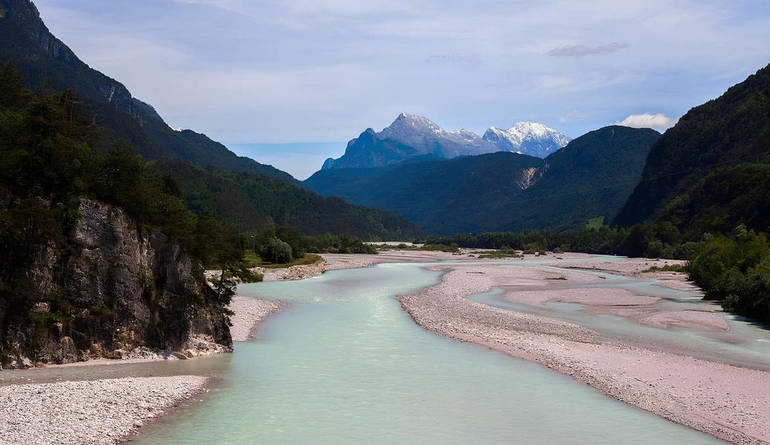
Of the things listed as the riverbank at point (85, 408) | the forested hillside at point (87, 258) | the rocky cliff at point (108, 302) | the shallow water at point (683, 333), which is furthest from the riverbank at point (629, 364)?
the riverbank at point (85, 408)

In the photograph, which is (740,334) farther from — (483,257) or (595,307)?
(483,257)

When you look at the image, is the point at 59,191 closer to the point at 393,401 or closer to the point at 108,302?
the point at 108,302

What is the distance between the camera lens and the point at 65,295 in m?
29.8

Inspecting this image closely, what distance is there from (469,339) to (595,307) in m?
26.5

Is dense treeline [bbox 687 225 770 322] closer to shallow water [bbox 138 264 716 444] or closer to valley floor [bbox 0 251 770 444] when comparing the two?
valley floor [bbox 0 251 770 444]

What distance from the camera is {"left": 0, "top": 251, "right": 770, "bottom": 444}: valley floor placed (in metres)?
22.1

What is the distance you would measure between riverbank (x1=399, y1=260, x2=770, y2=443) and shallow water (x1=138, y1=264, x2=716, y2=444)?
154 cm

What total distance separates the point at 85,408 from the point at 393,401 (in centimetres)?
1328

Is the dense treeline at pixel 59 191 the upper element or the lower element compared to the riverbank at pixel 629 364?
upper

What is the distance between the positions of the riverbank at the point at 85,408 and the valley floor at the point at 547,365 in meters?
0.04

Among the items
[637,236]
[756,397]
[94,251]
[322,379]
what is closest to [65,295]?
[94,251]

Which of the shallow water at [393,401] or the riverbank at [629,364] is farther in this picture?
the riverbank at [629,364]

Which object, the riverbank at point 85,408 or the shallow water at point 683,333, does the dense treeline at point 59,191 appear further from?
the shallow water at point 683,333

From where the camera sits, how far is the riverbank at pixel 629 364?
25.2 metres
